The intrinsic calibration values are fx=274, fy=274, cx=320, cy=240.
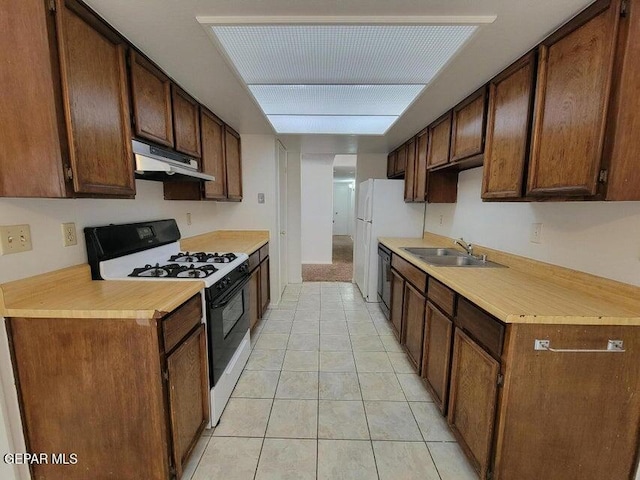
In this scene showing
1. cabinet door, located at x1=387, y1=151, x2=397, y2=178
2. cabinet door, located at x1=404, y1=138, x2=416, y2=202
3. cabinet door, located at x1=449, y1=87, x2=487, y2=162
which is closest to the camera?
cabinet door, located at x1=449, y1=87, x2=487, y2=162

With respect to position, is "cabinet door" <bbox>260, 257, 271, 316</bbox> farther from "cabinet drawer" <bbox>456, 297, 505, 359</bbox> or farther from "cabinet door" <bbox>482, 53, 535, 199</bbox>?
"cabinet door" <bbox>482, 53, 535, 199</bbox>

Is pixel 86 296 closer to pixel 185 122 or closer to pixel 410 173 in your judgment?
pixel 185 122

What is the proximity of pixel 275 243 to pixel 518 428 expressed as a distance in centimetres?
283

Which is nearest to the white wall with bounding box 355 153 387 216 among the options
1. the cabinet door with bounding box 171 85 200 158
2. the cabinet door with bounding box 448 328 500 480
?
the cabinet door with bounding box 171 85 200 158

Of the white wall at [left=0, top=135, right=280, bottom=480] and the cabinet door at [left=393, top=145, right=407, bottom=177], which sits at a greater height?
the cabinet door at [left=393, top=145, right=407, bottom=177]

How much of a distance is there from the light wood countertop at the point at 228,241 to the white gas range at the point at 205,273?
316 mm

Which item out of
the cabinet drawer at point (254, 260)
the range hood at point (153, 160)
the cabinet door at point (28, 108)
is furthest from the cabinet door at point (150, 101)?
the cabinet drawer at point (254, 260)

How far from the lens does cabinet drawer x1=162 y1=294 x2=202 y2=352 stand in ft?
3.93

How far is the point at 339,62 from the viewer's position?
5.16 ft

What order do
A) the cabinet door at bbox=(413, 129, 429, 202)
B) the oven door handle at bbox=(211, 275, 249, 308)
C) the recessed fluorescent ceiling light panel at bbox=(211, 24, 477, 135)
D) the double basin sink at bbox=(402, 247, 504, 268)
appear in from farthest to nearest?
the cabinet door at bbox=(413, 129, 429, 202) < the double basin sink at bbox=(402, 247, 504, 268) < the oven door handle at bbox=(211, 275, 249, 308) < the recessed fluorescent ceiling light panel at bbox=(211, 24, 477, 135)

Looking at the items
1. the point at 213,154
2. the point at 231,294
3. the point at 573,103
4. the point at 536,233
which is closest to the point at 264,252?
the point at 213,154

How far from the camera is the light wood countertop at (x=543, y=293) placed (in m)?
1.10

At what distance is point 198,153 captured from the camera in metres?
2.24

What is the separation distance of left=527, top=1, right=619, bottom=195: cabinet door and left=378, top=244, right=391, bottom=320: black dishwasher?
1.73 metres
